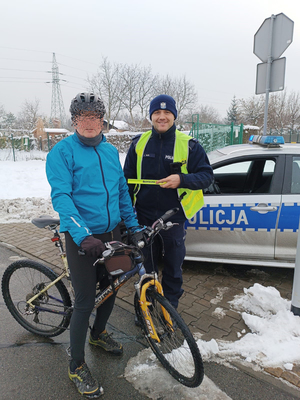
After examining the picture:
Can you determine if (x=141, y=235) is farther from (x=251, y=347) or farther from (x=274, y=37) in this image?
(x=274, y=37)

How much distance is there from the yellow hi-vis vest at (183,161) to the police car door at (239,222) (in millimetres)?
893

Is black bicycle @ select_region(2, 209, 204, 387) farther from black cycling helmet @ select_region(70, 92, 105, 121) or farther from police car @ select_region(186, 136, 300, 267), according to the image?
police car @ select_region(186, 136, 300, 267)

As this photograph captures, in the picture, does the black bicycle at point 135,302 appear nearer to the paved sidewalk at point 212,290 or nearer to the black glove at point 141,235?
the black glove at point 141,235

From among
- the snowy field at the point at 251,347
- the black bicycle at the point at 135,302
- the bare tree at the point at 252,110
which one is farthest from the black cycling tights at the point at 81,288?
the bare tree at the point at 252,110

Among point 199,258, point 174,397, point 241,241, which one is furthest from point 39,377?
point 241,241

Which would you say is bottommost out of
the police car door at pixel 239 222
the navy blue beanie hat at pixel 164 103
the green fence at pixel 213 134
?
the police car door at pixel 239 222

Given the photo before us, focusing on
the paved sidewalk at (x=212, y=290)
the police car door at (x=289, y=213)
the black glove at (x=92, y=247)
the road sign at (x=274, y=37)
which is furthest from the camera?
the road sign at (x=274, y=37)

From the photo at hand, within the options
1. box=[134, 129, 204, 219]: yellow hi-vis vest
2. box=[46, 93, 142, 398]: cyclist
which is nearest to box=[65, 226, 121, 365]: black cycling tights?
box=[46, 93, 142, 398]: cyclist

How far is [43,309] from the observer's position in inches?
103

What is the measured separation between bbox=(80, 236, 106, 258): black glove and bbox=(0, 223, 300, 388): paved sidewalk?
1525 mm

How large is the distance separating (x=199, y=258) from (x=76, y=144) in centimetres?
240

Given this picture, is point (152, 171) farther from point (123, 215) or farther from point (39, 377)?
point (39, 377)

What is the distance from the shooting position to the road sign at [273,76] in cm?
493

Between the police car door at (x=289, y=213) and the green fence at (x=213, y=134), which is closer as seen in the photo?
the police car door at (x=289, y=213)
